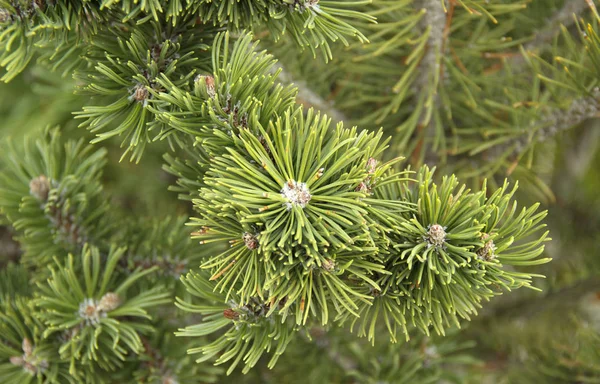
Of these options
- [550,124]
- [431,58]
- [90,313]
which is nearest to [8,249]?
[90,313]

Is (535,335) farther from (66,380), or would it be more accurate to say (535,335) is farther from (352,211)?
(66,380)

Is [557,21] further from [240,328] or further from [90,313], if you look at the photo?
[90,313]

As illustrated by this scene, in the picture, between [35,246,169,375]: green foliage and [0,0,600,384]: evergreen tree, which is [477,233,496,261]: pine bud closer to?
[0,0,600,384]: evergreen tree

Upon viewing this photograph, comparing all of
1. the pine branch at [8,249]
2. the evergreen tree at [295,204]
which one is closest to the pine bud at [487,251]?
the evergreen tree at [295,204]

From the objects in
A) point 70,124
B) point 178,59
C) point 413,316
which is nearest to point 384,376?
point 413,316

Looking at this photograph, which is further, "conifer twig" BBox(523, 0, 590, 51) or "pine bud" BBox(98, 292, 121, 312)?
"conifer twig" BBox(523, 0, 590, 51)

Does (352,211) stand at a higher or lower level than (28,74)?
lower

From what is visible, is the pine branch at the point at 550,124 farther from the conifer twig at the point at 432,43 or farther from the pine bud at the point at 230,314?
the pine bud at the point at 230,314

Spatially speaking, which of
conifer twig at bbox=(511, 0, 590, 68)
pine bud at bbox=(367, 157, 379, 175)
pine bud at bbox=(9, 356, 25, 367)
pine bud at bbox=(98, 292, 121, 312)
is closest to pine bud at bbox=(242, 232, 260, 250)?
pine bud at bbox=(367, 157, 379, 175)
